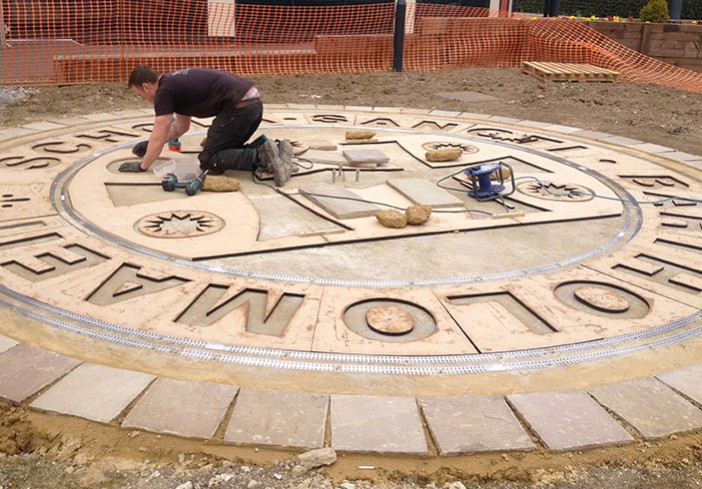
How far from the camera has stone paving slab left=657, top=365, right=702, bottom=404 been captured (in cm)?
275

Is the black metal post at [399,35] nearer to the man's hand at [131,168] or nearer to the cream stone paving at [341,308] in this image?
the cream stone paving at [341,308]

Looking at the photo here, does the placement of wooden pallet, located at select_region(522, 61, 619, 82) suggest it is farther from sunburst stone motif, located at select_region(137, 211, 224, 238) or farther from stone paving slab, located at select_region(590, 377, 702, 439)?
stone paving slab, located at select_region(590, 377, 702, 439)

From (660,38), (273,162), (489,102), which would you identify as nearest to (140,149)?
(273,162)

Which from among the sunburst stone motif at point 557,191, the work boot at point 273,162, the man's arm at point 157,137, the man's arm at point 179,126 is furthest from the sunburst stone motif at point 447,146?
the man's arm at point 157,137

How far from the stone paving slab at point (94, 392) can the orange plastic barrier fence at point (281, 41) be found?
323 inches

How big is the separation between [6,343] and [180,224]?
5.46 feet

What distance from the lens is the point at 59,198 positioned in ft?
16.0

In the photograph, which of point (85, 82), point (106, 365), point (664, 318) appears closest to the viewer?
point (106, 365)

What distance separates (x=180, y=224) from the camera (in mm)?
4430

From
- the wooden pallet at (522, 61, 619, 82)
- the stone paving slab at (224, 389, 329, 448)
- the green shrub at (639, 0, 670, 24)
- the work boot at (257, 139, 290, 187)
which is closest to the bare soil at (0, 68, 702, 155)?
the wooden pallet at (522, 61, 619, 82)

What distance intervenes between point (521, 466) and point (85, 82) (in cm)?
915

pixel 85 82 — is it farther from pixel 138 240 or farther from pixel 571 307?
pixel 571 307

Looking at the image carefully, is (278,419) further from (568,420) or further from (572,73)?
(572,73)

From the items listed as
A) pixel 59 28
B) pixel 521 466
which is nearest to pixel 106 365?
pixel 521 466
